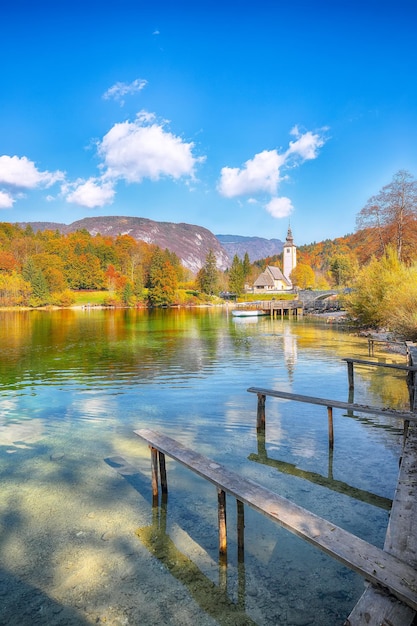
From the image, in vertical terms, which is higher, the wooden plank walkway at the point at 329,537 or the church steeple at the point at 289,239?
the church steeple at the point at 289,239

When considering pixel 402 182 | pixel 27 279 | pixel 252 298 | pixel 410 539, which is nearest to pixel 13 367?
pixel 410 539

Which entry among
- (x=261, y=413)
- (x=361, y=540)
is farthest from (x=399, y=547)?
(x=261, y=413)

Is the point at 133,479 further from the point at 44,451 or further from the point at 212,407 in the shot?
the point at 212,407

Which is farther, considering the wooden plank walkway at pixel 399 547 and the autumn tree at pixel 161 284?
the autumn tree at pixel 161 284

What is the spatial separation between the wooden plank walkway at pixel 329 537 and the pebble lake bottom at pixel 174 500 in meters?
0.98

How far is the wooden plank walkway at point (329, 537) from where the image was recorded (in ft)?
10.5

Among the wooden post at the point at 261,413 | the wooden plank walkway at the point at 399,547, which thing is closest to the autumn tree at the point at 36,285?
the wooden post at the point at 261,413

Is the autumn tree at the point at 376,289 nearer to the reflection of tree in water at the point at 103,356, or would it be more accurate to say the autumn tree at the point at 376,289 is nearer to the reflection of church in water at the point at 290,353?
the reflection of church in water at the point at 290,353

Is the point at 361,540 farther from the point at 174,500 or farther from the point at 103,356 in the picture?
the point at 103,356

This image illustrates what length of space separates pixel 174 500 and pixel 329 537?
342cm

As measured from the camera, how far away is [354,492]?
6867mm

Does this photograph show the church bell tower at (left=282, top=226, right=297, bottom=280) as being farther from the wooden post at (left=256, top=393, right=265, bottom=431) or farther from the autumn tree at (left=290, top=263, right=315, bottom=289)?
the wooden post at (left=256, top=393, right=265, bottom=431)

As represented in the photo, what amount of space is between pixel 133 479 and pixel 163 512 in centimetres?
140

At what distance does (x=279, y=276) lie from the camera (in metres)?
132
